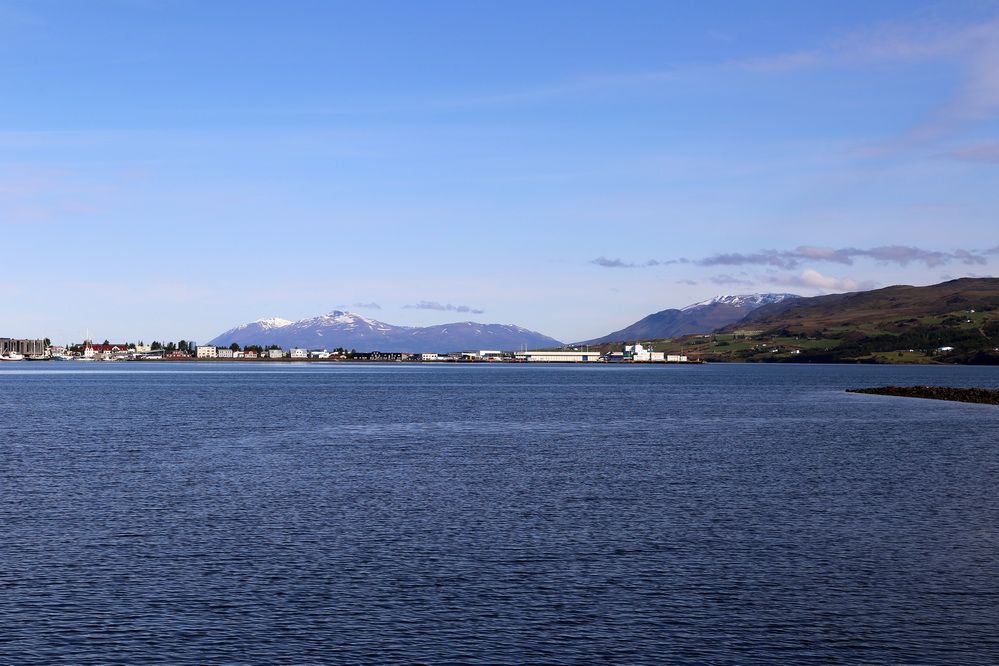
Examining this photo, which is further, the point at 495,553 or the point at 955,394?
the point at 955,394

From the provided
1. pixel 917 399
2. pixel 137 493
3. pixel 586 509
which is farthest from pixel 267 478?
pixel 917 399

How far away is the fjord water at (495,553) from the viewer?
2728cm

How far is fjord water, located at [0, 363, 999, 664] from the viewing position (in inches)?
1074

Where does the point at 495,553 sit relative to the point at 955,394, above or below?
below

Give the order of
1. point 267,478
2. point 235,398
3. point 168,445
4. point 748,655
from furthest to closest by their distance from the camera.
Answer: point 235,398 → point 168,445 → point 267,478 → point 748,655

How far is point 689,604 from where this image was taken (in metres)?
31.1

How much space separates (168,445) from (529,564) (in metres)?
54.5

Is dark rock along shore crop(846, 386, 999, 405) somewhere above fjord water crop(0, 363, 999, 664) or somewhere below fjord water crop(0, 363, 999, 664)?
above

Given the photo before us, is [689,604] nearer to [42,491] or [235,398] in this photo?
[42,491]

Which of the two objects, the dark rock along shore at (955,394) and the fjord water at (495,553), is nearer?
the fjord water at (495,553)

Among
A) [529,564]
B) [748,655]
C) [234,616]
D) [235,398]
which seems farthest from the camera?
[235,398]

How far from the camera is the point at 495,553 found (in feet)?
126

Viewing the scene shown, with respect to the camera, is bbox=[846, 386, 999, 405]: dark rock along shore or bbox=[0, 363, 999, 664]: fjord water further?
bbox=[846, 386, 999, 405]: dark rock along shore

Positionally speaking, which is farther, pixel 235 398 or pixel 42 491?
pixel 235 398
